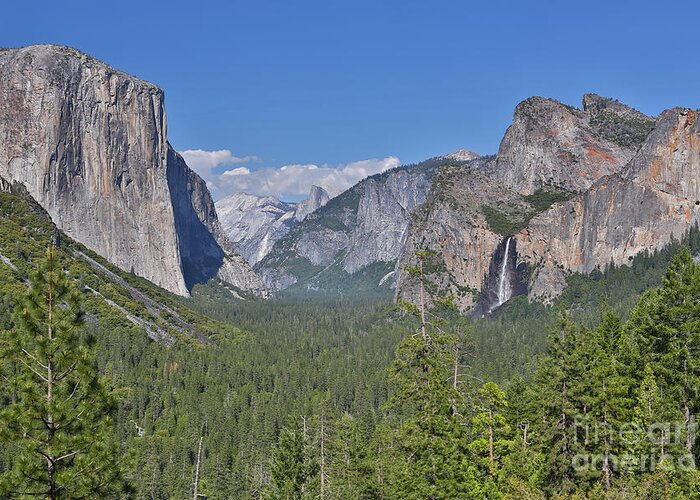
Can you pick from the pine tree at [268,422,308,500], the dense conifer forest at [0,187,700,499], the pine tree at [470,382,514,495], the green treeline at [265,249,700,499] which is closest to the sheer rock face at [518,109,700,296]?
the dense conifer forest at [0,187,700,499]

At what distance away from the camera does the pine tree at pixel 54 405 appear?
748 inches

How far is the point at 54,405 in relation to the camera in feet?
63.7

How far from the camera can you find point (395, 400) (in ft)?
93.6

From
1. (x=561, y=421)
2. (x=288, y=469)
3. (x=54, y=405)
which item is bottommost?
(x=288, y=469)

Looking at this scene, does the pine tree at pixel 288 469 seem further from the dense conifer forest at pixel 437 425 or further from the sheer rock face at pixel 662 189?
the sheer rock face at pixel 662 189

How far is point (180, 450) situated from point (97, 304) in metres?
79.9

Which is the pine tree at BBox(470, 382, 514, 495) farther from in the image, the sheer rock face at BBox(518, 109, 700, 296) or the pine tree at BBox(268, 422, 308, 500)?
the sheer rock face at BBox(518, 109, 700, 296)

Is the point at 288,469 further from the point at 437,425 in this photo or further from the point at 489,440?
the point at 437,425

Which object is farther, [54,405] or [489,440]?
[489,440]

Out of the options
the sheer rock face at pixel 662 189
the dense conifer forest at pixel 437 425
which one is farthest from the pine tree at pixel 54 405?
the sheer rock face at pixel 662 189

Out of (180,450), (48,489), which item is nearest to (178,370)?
(180,450)

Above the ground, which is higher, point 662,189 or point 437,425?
point 662,189

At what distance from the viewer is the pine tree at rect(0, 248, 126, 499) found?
19.0 metres

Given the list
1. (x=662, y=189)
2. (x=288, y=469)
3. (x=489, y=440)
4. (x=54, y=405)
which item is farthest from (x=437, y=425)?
(x=662, y=189)
